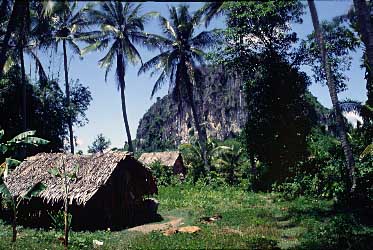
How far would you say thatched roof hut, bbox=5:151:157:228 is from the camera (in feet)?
51.2

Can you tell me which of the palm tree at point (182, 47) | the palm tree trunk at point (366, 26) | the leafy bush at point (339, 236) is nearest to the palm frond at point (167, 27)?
the palm tree at point (182, 47)

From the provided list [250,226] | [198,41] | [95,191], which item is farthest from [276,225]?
[198,41]

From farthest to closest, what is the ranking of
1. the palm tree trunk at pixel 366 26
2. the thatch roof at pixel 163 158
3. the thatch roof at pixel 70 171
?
the thatch roof at pixel 163 158 < the thatch roof at pixel 70 171 < the palm tree trunk at pixel 366 26

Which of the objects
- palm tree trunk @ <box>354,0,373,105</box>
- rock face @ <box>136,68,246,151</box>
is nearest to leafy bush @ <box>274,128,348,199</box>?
palm tree trunk @ <box>354,0,373,105</box>

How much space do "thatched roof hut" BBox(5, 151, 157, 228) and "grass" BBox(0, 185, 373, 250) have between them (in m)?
1.37

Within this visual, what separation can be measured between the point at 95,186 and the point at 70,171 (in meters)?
1.89

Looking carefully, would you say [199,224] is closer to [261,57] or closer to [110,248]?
[110,248]

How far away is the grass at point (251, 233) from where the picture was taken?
10703 millimetres

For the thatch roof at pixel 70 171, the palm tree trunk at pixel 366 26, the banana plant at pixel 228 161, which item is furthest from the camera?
the banana plant at pixel 228 161

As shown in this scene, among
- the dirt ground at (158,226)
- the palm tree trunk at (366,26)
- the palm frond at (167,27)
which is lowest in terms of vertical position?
the dirt ground at (158,226)

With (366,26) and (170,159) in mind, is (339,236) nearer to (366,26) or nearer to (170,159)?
(366,26)

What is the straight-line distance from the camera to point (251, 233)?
1242 cm

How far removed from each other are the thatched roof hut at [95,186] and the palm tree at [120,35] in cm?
1050

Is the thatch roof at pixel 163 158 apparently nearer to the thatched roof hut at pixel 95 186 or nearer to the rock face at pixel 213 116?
the thatched roof hut at pixel 95 186
